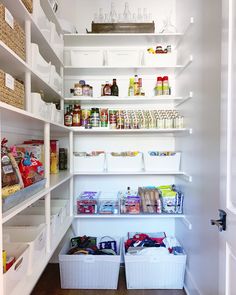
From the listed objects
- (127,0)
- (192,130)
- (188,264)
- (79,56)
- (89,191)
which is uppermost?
(127,0)

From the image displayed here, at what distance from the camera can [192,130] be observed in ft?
6.98

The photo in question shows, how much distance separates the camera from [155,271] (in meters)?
2.25

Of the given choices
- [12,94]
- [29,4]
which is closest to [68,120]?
[29,4]

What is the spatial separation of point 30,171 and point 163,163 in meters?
1.45

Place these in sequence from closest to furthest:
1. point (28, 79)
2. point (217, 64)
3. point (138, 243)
Result: 1. point (28, 79)
2. point (217, 64)
3. point (138, 243)

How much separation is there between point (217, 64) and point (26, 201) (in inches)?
51.7

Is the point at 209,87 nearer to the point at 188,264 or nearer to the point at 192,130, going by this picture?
the point at 192,130

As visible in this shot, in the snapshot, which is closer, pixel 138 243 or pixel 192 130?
pixel 192 130

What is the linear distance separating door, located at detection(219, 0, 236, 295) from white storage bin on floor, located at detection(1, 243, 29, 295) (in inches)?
35.1

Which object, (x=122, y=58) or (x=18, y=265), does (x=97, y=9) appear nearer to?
(x=122, y=58)

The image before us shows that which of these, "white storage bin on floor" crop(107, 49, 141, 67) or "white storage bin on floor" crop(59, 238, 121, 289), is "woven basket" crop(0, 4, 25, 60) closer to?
"white storage bin on floor" crop(107, 49, 141, 67)

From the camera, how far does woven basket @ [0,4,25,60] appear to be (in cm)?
111

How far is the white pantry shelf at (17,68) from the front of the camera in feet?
3.87

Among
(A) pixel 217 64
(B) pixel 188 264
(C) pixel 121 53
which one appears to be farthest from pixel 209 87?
(B) pixel 188 264
